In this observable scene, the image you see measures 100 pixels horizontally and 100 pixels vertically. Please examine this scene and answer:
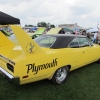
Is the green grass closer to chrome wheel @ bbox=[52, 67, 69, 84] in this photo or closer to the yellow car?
chrome wheel @ bbox=[52, 67, 69, 84]

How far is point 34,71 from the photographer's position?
112 inches

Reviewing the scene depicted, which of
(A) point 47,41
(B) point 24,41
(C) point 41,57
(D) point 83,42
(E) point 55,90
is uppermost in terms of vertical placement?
(B) point 24,41

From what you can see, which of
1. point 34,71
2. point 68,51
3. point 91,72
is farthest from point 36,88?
point 91,72

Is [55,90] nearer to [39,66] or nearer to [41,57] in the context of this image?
[39,66]

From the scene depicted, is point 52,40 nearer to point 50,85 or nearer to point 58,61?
point 58,61

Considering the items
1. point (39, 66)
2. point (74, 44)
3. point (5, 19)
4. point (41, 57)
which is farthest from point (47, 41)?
point (5, 19)

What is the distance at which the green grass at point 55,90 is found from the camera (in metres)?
3.00

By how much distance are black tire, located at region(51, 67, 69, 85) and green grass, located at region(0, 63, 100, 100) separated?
0.41 feet

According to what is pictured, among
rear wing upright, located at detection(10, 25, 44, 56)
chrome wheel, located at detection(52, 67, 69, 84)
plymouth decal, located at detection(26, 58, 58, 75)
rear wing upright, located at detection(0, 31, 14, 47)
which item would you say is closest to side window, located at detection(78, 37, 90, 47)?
chrome wheel, located at detection(52, 67, 69, 84)

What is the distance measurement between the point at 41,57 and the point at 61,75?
1.06 meters

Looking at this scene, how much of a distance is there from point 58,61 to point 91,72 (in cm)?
193

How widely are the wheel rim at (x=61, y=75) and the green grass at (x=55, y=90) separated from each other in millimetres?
154

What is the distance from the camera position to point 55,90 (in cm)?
330

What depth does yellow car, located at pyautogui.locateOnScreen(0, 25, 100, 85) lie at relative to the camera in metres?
2.71
